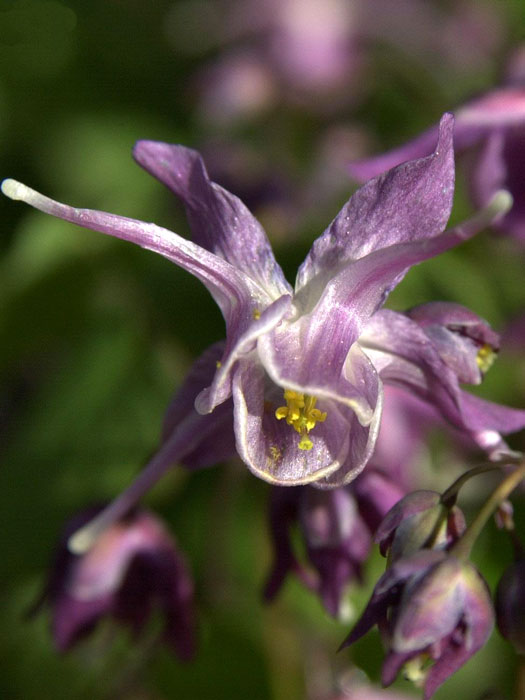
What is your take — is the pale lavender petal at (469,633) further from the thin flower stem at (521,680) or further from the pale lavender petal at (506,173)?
the pale lavender petal at (506,173)

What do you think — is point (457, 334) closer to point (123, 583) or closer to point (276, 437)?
point (276, 437)

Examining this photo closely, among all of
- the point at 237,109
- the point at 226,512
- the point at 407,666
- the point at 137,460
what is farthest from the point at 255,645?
the point at 237,109

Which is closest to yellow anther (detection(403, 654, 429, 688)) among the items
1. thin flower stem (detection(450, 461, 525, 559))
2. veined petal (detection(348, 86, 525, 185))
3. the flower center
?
thin flower stem (detection(450, 461, 525, 559))

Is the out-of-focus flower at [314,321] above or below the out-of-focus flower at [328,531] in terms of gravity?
above

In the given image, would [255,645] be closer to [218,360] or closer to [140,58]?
[218,360]

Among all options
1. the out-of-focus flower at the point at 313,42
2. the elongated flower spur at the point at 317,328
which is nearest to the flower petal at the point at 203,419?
the elongated flower spur at the point at 317,328
